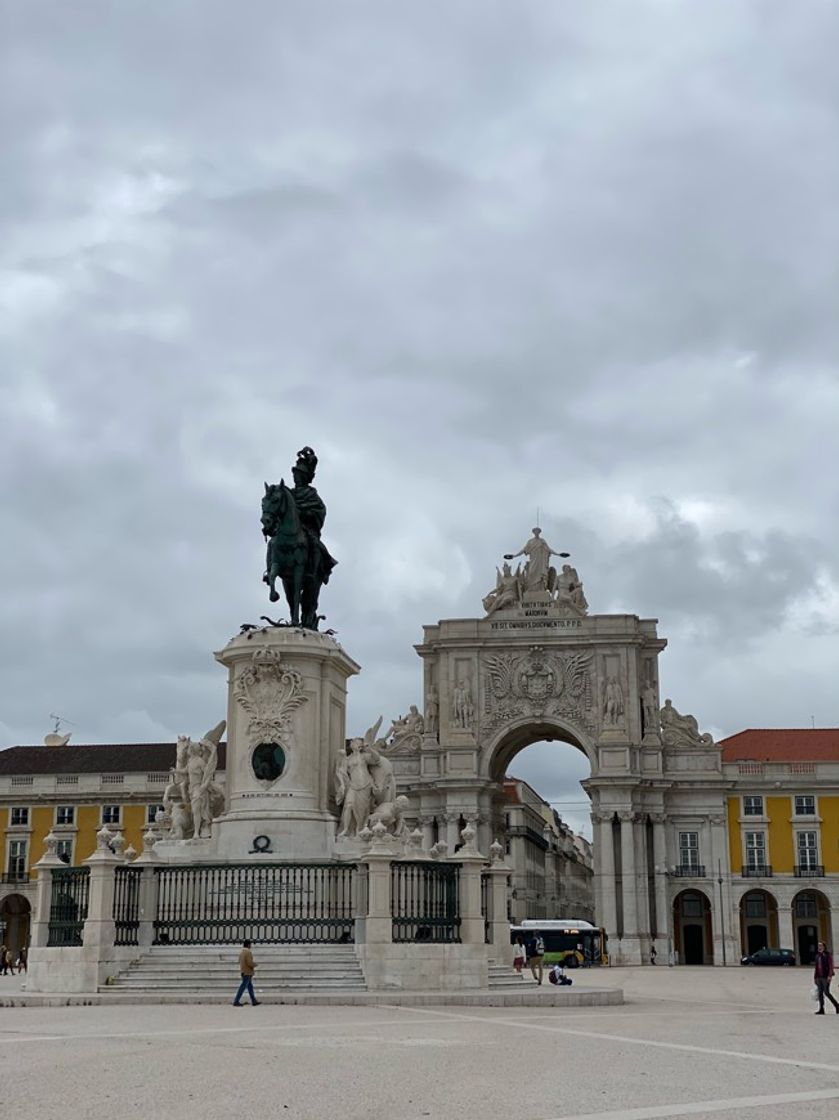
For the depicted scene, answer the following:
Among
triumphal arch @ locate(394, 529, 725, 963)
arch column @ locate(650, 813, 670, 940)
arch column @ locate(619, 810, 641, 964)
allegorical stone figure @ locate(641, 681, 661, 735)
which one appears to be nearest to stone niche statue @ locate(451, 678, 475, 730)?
triumphal arch @ locate(394, 529, 725, 963)

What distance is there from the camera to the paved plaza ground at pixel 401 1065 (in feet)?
32.5

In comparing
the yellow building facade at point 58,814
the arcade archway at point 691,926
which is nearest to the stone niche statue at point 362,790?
the yellow building facade at point 58,814

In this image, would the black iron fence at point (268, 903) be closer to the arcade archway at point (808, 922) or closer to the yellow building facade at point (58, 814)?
the yellow building facade at point (58, 814)

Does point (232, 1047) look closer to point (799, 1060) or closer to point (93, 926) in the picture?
point (799, 1060)

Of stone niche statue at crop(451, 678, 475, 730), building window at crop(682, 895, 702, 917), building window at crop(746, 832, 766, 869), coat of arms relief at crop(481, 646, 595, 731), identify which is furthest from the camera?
building window at crop(682, 895, 702, 917)

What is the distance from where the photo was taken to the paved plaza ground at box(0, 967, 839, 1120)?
9898 mm

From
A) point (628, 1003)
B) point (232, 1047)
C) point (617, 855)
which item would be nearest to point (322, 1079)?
point (232, 1047)

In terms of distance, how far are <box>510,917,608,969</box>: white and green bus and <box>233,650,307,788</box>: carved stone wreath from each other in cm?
3598

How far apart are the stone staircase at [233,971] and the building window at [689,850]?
55709 mm

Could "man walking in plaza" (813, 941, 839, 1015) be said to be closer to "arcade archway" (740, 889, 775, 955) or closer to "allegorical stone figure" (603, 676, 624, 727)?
"allegorical stone figure" (603, 676, 624, 727)

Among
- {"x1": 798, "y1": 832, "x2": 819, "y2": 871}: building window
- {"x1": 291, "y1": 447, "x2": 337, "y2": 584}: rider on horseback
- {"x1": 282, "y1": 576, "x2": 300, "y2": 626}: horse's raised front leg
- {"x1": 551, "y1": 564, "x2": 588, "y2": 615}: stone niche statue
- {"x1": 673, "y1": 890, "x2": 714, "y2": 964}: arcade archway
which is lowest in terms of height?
{"x1": 673, "y1": 890, "x2": 714, "y2": 964}: arcade archway

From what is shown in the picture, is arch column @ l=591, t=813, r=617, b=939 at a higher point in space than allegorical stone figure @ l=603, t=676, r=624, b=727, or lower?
lower

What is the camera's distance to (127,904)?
862 inches

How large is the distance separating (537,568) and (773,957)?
2345 cm
